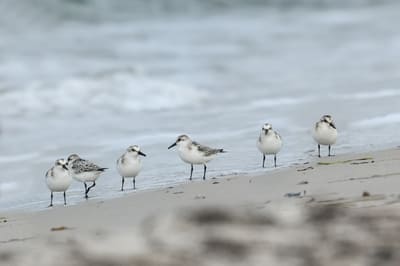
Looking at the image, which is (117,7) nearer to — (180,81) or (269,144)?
(180,81)

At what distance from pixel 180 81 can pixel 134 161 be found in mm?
8968

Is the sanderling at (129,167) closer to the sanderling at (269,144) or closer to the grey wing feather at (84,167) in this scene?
the grey wing feather at (84,167)

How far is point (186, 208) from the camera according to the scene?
5.33 m

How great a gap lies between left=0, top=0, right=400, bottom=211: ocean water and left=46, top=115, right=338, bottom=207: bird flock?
0.45 feet

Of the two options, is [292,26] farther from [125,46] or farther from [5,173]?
[5,173]

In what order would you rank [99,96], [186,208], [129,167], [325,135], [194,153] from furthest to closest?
[99,96] < [325,135] < [194,153] < [129,167] < [186,208]

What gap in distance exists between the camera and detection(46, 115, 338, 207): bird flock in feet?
30.4

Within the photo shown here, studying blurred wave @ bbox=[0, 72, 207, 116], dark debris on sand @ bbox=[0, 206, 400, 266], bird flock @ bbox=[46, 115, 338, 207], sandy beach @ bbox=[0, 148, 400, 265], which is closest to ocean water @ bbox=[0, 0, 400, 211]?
blurred wave @ bbox=[0, 72, 207, 116]

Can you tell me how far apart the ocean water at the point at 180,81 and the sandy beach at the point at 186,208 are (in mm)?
729

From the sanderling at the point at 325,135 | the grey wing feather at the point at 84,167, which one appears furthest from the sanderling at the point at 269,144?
the grey wing feather at the point at 84,167

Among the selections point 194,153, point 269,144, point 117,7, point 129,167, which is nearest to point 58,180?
point 129,167

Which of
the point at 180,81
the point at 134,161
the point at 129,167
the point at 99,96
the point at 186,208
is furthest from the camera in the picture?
the point at 180,81

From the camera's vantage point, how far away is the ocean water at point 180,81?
10.9 m

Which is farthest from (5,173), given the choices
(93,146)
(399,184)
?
(399,184)
